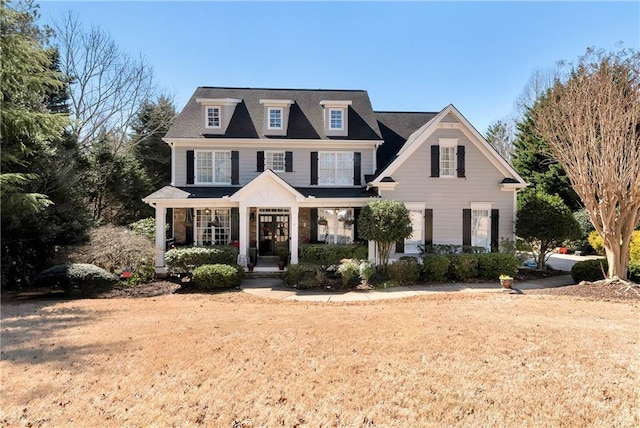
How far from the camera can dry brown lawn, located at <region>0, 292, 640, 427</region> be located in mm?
4035

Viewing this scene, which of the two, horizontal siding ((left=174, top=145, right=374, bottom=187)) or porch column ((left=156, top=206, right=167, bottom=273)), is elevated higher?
horizontal siding ((left=174, top=145, right=374, bottom=187))

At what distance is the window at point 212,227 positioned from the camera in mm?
16562

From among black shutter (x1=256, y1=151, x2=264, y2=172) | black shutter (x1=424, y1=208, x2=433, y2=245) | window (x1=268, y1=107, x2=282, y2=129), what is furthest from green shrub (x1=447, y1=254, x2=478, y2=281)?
window (x1=268, y1=107, x2=282, y2=129)

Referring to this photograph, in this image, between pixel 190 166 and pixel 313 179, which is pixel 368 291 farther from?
pixel 190 166

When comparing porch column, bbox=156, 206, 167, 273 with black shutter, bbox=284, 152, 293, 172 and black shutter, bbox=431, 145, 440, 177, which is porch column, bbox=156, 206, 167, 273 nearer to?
black shutter, bbox=284, 152, 293, 172

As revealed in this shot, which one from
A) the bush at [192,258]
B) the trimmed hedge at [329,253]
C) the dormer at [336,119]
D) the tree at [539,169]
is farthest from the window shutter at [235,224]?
the tree at [539,169]

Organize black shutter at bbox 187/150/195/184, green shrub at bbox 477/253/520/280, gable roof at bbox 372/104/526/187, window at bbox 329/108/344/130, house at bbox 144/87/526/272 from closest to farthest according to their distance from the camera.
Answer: green shrub at bbox 477/253/520/280, house at bbox 144/87/526/272, gable roof at bbox 372/104/526/187, black shutter at bbox 187/150/195/184, window at bbox 329/108/344/130

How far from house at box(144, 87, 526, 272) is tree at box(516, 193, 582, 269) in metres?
0.78

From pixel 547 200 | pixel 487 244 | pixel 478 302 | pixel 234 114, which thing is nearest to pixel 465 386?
pixel 478 302

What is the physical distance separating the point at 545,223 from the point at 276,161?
42.2 feet

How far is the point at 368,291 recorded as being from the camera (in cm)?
1241

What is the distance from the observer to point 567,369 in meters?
5.05

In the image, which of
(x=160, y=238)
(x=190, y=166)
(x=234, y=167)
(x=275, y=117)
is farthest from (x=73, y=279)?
(x=275, y=117)

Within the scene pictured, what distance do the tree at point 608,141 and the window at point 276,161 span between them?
12029mm
